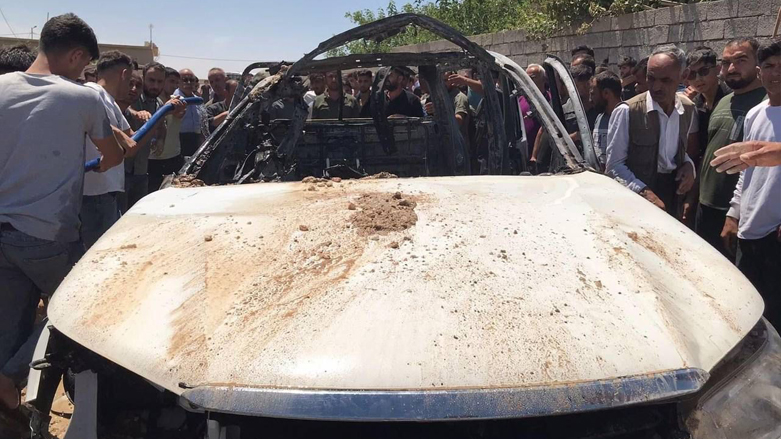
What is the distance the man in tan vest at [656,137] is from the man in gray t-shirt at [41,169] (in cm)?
289

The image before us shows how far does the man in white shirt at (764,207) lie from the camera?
319 centimetres

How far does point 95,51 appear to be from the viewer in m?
3.17

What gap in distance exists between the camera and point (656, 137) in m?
3.84

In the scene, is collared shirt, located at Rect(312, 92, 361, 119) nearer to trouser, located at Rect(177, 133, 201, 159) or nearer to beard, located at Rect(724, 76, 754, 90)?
trouser, located at Rect(177, 133, 201, 159)

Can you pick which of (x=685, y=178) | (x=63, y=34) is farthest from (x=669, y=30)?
(x=63, y=34)

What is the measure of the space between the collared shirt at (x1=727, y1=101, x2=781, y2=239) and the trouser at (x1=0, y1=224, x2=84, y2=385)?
3386 millimetres

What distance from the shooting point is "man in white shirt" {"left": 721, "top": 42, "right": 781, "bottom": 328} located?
→ 319 centimetres

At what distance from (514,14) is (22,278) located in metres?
14.4

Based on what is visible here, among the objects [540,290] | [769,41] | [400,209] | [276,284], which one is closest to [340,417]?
[276,284]

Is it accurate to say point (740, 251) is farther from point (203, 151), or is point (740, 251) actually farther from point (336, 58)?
point (203, 151)

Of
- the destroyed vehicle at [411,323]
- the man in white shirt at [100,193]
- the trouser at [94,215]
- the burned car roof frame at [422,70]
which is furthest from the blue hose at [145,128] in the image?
the destroyed vehicle at [411,323]

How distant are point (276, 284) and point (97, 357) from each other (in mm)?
515

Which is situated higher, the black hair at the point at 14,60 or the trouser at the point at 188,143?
the black hair at the point at 14,60

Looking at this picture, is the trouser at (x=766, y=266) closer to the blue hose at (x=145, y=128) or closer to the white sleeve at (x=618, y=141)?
the white sleeve at (x=618, y=141)
